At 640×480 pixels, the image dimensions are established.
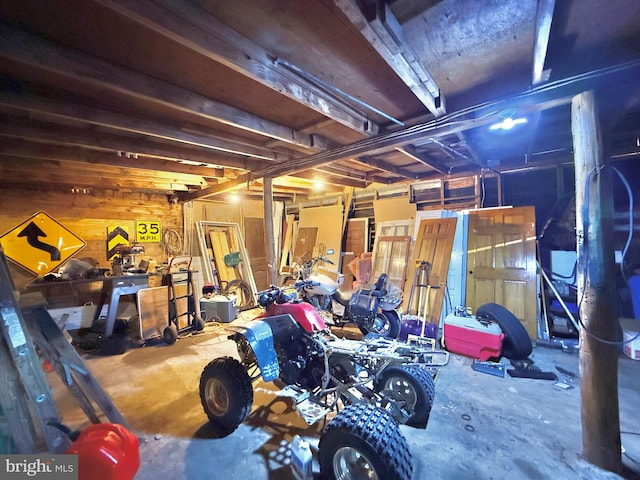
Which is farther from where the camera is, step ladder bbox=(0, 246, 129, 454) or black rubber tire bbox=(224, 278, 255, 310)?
black rubber tire bbox=(224, 278, 255, 310)

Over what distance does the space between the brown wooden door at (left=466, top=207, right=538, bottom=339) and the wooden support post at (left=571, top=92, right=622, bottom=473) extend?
2.21m

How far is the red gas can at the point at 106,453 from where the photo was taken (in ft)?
4.47

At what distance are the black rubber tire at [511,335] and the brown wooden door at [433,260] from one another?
801 mm

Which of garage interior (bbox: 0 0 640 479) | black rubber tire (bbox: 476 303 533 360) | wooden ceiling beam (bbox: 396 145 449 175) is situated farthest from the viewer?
wooden ceiling beam (bbox: 396 145 449 175)

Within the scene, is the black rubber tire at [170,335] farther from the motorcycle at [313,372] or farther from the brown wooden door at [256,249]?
the brown wooden door at [256,249]

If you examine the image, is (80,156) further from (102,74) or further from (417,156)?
(417,156)

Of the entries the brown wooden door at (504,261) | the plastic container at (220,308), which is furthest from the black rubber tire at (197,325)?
the brown wooden door at (504,261)

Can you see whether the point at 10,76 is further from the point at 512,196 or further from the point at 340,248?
the point at 512,196

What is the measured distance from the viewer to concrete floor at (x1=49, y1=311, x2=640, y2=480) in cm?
165

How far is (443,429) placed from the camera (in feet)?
6.48

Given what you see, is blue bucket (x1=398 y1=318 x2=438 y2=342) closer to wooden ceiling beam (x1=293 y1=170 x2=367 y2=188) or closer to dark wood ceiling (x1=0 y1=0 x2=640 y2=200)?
dark wood ceiling (x1=0 y1=0 x2=640 y2=200)

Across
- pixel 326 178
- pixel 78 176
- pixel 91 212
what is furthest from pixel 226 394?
pixel 91 212

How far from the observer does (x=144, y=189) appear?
5.62 meters

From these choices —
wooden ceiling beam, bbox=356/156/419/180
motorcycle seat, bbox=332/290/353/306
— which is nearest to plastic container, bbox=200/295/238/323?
motorcycle seat, bbox=332/290/353/306
